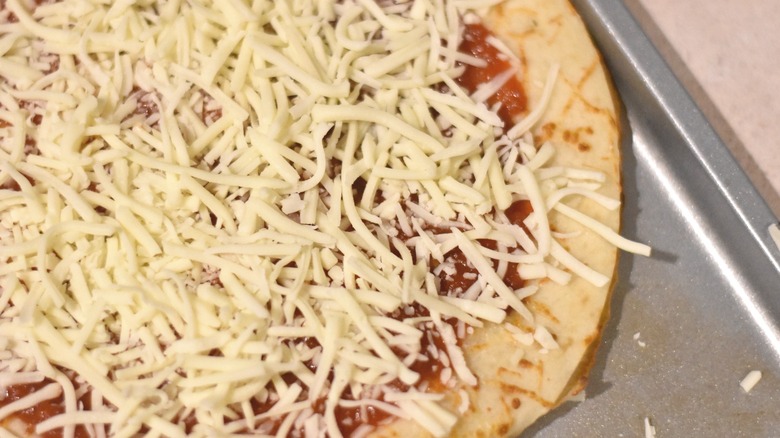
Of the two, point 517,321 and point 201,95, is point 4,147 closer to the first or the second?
point 201,95

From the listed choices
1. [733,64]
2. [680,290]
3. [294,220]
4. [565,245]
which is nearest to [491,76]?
[565,245]

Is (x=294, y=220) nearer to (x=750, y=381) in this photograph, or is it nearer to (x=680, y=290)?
(x=680, y=290)

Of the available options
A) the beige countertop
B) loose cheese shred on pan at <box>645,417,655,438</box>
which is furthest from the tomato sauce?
loose cheese shred on pan at <box>645,417,655,438</box>

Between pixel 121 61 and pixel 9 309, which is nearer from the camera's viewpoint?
pixel 9 309

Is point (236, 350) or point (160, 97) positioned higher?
point (160, 97)

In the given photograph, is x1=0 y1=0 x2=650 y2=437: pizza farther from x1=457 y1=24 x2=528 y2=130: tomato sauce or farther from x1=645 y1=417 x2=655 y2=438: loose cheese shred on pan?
x1=645 y1=417 x2=655 y2=438: loose cheese shred on pan

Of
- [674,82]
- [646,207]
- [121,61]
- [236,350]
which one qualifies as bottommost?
[646,207]

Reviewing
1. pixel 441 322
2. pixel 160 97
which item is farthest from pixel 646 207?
pixel 160 97

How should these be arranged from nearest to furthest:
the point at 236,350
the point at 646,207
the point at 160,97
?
the point at 236,350 → the point at 160,97 → the point at 646,207
